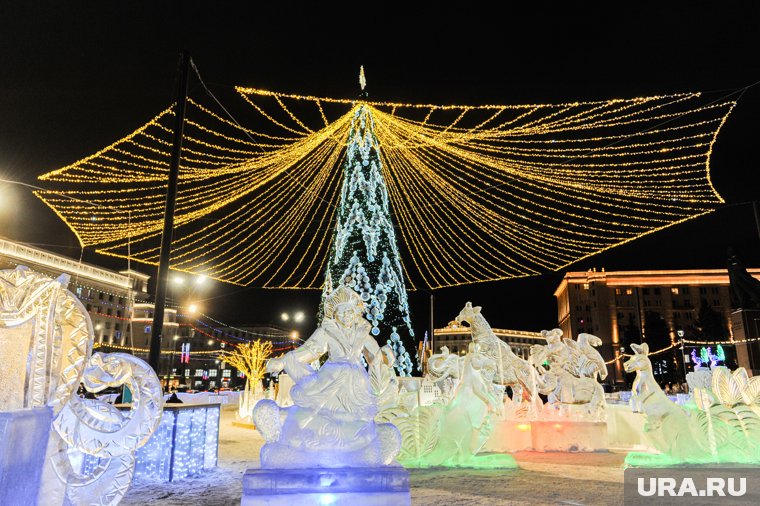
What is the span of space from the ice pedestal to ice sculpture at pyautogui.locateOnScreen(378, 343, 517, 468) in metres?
5.21

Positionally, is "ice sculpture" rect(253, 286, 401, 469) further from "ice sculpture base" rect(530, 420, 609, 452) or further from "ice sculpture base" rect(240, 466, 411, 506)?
"ice sculpture base" rect(530, 420, 609, 452)

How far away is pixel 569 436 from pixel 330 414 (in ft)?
21.2

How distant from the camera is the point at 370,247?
14719mm

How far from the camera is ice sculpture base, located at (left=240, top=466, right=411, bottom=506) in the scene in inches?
131

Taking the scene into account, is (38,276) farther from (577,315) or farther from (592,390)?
(577,315)

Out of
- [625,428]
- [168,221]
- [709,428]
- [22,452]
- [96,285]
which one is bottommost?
[625,428]

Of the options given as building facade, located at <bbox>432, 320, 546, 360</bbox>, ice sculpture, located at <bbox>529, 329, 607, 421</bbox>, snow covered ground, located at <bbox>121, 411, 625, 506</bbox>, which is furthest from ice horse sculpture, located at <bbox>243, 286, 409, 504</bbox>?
building facade, located at <bbox>432, 320, 546, 360</bbox>

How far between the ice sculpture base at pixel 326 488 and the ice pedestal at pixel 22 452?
5.39ft

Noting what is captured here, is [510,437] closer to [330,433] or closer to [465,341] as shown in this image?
[330,433]

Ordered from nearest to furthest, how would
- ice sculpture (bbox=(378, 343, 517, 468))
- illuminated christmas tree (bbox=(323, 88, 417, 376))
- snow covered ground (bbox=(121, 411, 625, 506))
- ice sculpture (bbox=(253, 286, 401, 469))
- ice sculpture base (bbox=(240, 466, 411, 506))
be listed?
1. ice sculpture base (bbox=(240, 466, 411, 506))
2. ice sculpture (bbox=(253, 286, 401, 469))
3. snow covered ground (bbox=(121, 411, 625, 506))
4. ice sculpture (bbox=(378, 343, 517, 468))
5. illuminated christmas tree (bbox=(323, 88, 417, 376))

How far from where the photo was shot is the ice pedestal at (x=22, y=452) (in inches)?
69.8

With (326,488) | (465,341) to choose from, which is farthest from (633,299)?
(326,488)

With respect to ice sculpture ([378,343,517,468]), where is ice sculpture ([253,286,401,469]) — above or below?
above

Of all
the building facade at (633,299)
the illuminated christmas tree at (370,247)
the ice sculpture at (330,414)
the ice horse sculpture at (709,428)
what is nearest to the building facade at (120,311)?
the illuminated christmas tree at (370,247)
